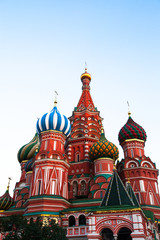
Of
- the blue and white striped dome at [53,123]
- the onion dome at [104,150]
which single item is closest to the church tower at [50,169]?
the blue and white striped dome at [53,123]

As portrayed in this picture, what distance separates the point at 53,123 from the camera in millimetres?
24250

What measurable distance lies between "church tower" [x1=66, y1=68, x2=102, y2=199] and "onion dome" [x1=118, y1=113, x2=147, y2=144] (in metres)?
3.52

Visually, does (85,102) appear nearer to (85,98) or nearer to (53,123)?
(85,98)

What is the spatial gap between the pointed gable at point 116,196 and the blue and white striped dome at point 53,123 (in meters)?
10.9

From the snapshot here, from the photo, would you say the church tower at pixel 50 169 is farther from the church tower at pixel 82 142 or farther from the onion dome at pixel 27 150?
the onion dome at pixel 27 150

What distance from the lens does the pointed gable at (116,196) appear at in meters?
13.6

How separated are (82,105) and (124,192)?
21064 millimetres

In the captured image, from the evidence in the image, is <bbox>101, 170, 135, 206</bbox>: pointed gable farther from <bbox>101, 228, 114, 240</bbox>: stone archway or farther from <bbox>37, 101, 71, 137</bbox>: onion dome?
<bbox>37, 101, 71, 137</bbox>: onion dome

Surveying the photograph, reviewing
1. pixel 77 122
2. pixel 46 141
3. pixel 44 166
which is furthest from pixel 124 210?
pixel 77 122

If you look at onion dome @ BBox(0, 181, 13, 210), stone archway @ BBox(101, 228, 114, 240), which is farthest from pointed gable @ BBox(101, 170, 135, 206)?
onion dome @ BBox(0, 181, 13, 210)

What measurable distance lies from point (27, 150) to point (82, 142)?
8.66 m

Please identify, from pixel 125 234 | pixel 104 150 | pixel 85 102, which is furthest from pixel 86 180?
pixel 85 102

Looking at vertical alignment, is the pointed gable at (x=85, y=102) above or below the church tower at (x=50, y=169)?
above

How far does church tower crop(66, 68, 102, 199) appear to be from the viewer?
84.9ft
